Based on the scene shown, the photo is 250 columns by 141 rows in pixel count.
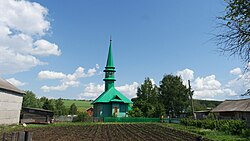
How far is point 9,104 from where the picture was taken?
77.2 ft

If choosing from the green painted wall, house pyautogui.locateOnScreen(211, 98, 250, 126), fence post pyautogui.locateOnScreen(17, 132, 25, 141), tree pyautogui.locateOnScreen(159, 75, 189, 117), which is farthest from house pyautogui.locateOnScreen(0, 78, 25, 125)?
tree pyautogui.locateOnScreen(159, 75, 189, 117)

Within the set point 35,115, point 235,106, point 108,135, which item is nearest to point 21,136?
point 108,135

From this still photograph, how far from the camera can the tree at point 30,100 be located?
143 feet

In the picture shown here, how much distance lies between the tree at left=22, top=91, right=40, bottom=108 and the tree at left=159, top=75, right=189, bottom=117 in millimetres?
30464

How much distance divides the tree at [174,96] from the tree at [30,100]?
30.5 meters

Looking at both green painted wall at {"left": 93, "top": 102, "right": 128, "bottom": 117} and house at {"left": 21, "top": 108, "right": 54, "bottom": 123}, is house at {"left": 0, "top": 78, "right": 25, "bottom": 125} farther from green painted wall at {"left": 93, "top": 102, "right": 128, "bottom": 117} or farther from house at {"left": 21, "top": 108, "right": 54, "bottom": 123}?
green painted wall at {"left": 93, "top": 102, "right": 128, "bottom": 117}

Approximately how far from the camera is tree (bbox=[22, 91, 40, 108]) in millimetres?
43616

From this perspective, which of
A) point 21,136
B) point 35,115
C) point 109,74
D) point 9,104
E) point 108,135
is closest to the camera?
point 21,136

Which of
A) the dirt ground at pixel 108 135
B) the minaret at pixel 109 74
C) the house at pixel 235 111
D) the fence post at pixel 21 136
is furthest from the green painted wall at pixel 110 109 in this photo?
the fence post at pixel 21 136

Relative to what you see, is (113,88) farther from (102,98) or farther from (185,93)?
(185,93)

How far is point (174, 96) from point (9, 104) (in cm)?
3758

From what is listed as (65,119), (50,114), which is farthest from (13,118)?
(65,119)

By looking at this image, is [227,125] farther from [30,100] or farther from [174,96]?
[30,100]

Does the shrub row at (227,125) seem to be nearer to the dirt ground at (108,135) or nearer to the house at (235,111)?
the dirt ground at (108,135)
